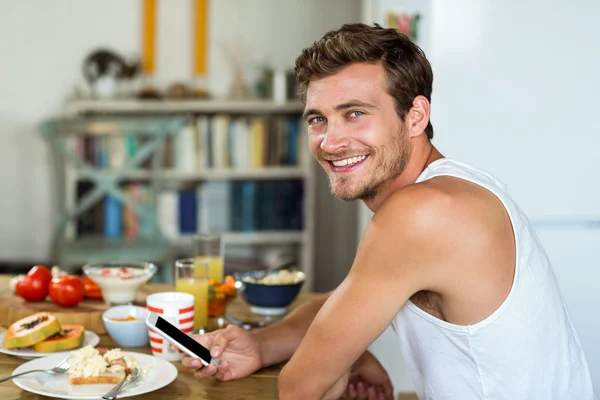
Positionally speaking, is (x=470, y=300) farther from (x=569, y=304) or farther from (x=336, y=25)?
(x=336, y=25)

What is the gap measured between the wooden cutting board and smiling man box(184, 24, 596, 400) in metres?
0.36

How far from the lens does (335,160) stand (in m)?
1.44

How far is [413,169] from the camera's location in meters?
1.45

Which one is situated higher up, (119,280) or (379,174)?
(379,174)

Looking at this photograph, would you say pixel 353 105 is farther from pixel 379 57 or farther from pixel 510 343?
pixel 510 343

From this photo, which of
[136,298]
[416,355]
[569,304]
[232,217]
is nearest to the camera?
[416,355]

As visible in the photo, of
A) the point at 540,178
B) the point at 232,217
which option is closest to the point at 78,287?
the point at 540,178

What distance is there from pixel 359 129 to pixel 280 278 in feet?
1.89

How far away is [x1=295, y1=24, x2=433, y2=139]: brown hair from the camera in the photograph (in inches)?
54.4

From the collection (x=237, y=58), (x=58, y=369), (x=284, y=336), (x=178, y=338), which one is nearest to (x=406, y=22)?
(x=237, y=58)

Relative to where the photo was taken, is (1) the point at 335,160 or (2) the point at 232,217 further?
(2) the point at 232,217

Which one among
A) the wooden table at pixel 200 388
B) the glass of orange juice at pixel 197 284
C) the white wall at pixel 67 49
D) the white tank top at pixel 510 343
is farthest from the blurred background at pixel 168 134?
the white tank top at pixel 510 343

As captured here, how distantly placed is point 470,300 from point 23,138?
373 cm

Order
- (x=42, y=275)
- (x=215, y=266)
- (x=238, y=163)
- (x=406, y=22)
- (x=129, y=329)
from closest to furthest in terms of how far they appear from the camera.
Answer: (x=129, y=329) < (x=42, y=275) < (x=215, y=266) < (x=406, y=22) < (x=238, y=163)
